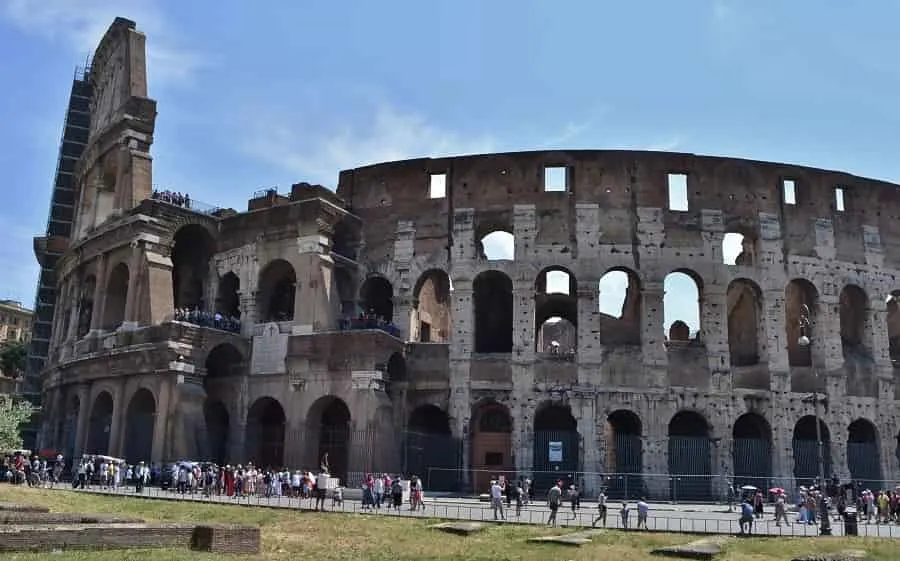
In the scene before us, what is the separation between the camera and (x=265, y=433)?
111 feet

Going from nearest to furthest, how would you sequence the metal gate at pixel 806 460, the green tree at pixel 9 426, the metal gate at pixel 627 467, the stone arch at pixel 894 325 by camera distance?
1. the metal gate at pixel 627 467
2. the metal gate at pixel 806 460
3. the green tree at pixel 9 426
4. the stone arch at pixel 894 325

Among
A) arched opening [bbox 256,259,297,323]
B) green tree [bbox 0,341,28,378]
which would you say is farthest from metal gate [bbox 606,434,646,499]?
green tree [bbox 0,341,28,378]

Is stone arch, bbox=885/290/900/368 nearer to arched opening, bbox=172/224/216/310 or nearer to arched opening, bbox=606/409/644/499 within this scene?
arched opening, bbox=606/409/644/499

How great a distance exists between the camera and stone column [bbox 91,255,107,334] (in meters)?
35.3

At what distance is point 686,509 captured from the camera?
26094 mm

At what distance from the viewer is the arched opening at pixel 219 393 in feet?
109

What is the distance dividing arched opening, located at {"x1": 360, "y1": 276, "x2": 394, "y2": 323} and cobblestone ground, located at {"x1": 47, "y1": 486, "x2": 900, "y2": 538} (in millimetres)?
9650

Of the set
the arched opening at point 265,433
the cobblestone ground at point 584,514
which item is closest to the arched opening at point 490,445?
the cobblestone ground at point 584,514

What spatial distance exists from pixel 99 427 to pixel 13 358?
37.7 metres

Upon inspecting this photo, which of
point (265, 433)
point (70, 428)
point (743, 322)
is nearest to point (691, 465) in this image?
point (743, 322)

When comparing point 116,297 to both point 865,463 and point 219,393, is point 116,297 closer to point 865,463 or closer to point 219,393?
point 219,393

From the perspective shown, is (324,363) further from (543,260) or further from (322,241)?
(543,260)

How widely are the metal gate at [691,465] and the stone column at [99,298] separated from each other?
23.3m

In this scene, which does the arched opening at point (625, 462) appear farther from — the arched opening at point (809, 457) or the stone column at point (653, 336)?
the arched opening at point (809, 457)
